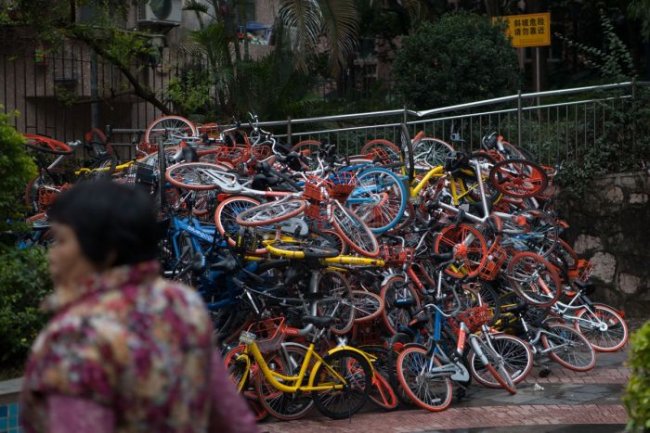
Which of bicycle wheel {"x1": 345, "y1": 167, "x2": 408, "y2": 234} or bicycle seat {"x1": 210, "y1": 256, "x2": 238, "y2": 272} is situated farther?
bicycle wheel {"x1": 345, "y1": 167, "x2": 408, "y2": 234}

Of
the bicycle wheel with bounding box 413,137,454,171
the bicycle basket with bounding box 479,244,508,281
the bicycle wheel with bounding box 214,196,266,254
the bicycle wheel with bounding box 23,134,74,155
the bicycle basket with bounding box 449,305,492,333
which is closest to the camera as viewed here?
the bicycle wheel with bounding box 214,196,266,254

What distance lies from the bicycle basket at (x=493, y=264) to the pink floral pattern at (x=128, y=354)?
7.35m

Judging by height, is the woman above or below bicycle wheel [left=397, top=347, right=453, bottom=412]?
above

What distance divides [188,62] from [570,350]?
8.30m

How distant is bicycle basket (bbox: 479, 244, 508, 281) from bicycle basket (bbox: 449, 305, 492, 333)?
29.9 inches

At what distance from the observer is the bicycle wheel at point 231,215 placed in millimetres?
8523

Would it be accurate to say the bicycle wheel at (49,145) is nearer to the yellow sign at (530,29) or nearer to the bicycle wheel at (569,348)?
the bicycle wheel at (569,348)

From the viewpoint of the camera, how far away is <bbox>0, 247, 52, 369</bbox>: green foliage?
6426mm

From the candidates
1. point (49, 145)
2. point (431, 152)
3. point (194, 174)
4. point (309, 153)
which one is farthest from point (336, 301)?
point (49, 145)

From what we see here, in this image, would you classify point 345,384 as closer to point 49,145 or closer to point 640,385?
point 640,385

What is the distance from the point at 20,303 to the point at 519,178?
6031 mm

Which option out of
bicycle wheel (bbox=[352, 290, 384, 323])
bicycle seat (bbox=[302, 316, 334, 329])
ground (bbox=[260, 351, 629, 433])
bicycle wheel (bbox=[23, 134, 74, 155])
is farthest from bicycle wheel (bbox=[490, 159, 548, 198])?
bicycle wheel (bbox=[23, 134, 74, 155])

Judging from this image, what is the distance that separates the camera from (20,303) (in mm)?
6590

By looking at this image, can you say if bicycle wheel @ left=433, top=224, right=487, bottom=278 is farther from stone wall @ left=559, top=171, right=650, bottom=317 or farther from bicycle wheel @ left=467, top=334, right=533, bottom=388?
stone wall @ left=559, top=171, right=650, bottom=317
